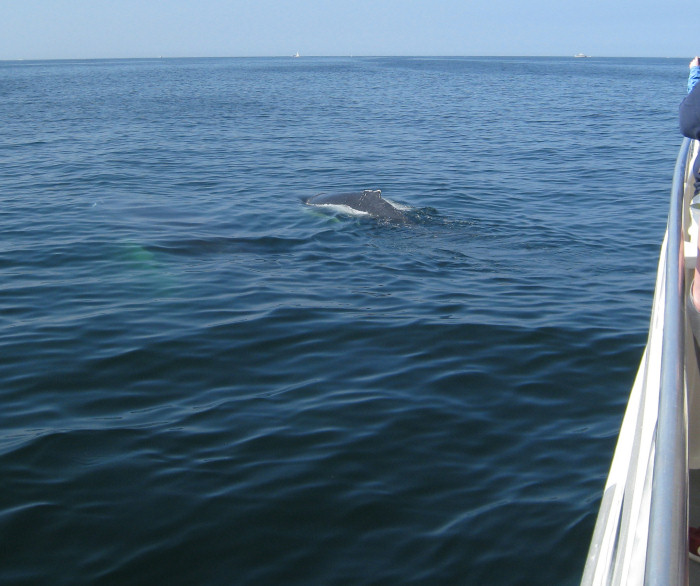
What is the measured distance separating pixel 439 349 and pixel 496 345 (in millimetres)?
626

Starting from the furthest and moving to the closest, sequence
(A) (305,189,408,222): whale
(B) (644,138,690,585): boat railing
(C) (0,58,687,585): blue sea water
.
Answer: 1. (A) (305,189,408,222): whale
2. (C) (0,58,687,585): blue sea water
3. (B) (644,138,690,585): boat railing

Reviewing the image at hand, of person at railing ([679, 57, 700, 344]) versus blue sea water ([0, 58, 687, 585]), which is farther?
blue sea water ([0, 58, 687, 585])

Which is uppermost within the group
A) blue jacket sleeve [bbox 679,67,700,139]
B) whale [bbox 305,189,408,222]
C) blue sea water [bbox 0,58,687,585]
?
blue jacket sleeve [bbox 679,67,700,139]

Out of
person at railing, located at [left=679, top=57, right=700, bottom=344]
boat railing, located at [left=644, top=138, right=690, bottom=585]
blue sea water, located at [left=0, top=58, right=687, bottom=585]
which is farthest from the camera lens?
blue sea water, located at [left=0, top=58, right=687, bottom=585]

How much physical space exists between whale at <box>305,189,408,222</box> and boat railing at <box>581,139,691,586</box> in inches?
393

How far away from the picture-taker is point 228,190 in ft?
57.6

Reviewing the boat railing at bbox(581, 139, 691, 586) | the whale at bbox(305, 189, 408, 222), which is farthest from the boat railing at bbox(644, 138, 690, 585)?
the whale at bbox(305, 189, 408, 222)

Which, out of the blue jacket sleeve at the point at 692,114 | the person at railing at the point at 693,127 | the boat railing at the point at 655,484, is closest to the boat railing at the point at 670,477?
the boat railing at the point at 655,484

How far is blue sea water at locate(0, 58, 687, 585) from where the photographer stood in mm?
5062

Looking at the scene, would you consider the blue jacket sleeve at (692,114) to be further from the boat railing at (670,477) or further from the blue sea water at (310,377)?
the blue sea water at (310,377)

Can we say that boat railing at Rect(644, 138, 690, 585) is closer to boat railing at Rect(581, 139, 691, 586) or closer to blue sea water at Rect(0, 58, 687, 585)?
boat railing at Rect(581, 139, 691, 586)

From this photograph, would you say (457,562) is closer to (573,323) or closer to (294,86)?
(573,323)

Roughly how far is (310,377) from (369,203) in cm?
747

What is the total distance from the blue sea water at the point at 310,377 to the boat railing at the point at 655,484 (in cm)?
162
